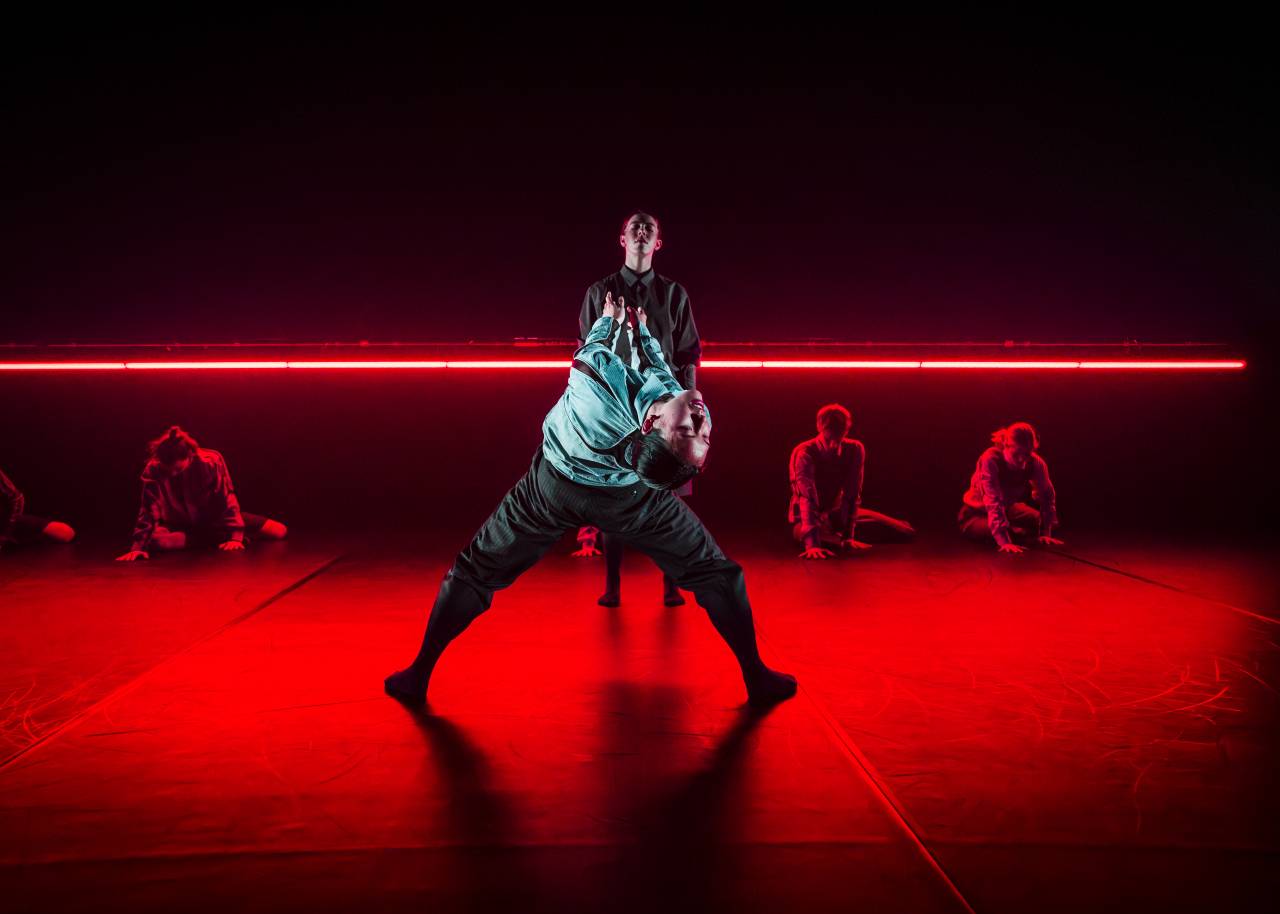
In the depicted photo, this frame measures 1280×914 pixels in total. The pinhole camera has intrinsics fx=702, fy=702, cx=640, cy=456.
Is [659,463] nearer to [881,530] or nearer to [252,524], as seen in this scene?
[881,530]

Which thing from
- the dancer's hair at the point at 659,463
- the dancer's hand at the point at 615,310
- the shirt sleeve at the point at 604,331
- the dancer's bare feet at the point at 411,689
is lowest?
the dancer's bare feet at the point at 411,689

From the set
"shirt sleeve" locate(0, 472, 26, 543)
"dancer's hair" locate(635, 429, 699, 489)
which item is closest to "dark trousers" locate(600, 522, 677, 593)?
"dancer's hair" locate(635, 429, 699, 489)

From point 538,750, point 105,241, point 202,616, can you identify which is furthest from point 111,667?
point 105,241

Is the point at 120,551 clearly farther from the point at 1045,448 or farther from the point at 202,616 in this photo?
the point at 1045,448

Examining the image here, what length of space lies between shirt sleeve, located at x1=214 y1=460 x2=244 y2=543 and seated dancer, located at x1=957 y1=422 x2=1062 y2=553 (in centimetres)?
509

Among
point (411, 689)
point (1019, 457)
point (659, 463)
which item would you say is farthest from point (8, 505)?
point (1019, 457)

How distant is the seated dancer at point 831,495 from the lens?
180 inches

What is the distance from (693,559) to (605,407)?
520 mm

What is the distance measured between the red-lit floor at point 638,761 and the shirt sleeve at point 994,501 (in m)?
1.49

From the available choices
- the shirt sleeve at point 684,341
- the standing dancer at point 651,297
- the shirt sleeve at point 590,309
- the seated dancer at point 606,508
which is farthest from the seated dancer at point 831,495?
the seated dancer at point 606,508

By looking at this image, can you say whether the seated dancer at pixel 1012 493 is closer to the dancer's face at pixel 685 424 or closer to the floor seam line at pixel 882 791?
the floor seam line at pixel 882 791

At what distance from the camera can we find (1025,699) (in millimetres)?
2016

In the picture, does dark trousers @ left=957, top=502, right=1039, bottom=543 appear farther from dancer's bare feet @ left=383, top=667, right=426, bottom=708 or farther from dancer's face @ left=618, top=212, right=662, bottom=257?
dancer's bare feet @ left=383, top=667, right=426, bottom=708

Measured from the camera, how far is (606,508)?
1.78m
